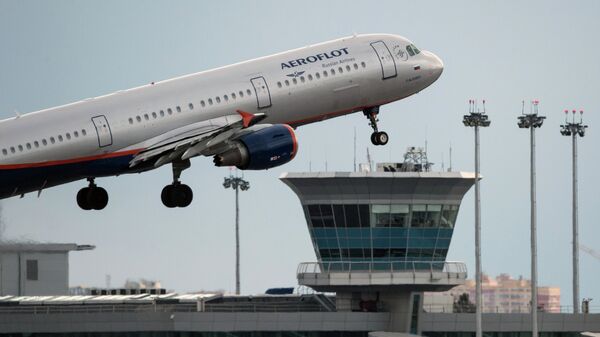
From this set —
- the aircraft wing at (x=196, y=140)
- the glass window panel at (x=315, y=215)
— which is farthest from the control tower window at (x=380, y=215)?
the aircraft wing at (x=196, y=140)

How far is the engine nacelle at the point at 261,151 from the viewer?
86.1m

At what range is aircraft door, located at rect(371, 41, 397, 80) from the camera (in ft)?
308

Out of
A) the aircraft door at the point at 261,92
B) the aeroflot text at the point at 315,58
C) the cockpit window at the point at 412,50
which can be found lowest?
the aircraft door at the point at 261,92

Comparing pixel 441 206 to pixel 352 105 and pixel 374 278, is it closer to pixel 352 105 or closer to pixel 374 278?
pixel 374 278

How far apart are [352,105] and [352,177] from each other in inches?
1537

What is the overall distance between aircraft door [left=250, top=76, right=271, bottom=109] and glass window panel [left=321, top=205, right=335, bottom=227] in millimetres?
44524

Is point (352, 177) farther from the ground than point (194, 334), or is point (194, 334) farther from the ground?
point (352, 177)

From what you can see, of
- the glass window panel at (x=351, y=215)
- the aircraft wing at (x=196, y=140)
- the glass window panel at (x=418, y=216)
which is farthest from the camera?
the glass window panel at (x=418, y=216)

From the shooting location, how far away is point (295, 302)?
140 metres

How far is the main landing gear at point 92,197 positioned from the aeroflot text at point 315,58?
9899 mm

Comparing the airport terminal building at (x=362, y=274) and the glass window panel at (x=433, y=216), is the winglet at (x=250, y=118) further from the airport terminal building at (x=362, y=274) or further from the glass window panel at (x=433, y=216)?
the glass window panel at (x=433, y=216)

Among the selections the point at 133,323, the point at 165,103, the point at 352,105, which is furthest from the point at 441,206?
the point at 165,103

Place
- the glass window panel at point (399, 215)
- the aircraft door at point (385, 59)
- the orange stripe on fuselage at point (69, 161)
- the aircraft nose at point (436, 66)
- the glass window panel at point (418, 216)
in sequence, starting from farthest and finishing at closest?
the glass window panel at point (418, 216) < the glass window panel at point (399, 215) < the aircraft nose at point (436, 66) < the aircraft door at point (385, 59) < the orange stripe on fuselage at point (69, 161)

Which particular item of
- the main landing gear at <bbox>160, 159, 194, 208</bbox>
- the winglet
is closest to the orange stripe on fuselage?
the main landing gear at <bbox>160, 159, 194, 208</bbox>
